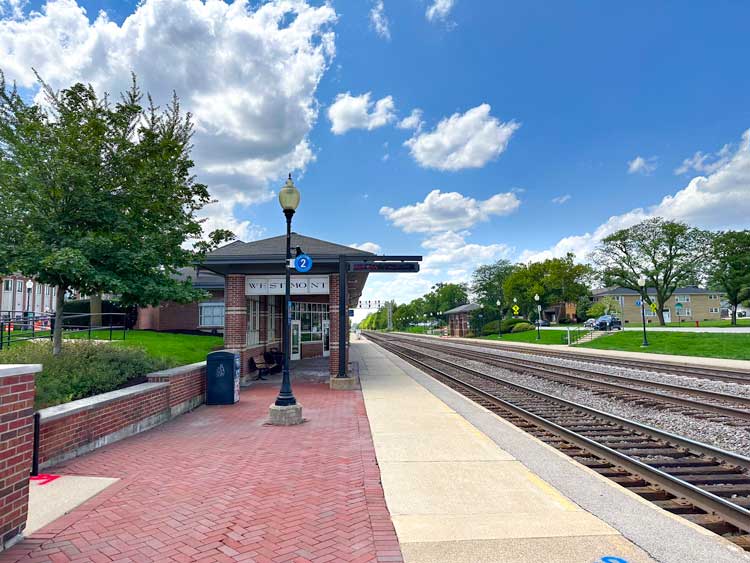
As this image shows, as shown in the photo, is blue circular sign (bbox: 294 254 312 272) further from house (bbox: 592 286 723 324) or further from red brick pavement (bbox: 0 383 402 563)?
house (bbox: 592 286 723 324)

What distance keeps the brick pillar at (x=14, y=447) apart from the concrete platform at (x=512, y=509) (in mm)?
3193

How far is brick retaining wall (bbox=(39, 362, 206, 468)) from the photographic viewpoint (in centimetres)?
588

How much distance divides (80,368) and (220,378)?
307cm

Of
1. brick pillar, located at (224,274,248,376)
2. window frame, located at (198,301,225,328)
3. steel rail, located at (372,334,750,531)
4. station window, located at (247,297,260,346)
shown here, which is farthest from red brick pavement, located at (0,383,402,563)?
window frame, located at (198,301,225,328)

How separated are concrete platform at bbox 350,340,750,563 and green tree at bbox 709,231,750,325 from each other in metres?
58.6

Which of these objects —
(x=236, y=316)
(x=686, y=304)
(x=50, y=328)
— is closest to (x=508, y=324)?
(x=686, y=304)

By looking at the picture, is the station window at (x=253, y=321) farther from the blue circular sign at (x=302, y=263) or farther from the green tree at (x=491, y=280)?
the green tree at (x=491, y=280)

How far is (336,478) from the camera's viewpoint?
5.55 m

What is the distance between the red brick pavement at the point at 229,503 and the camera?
3729 millimetres

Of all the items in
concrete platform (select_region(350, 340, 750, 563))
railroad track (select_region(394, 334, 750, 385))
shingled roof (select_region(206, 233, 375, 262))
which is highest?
shingled roof (select_region(206, 233, 375, 262))

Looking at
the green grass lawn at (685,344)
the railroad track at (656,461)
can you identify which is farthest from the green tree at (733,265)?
the railroad track at (656,461)

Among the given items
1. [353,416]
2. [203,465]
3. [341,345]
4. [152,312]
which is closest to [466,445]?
[353,416]

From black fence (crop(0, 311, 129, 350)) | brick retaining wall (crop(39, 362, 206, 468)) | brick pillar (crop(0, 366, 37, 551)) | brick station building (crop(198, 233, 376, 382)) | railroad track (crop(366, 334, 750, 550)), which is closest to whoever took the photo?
brick pillar (crop(0, 366, 37, 551))

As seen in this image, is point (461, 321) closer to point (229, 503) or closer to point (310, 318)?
point (310, 318)
